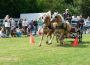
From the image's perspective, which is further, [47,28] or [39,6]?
[39,6]

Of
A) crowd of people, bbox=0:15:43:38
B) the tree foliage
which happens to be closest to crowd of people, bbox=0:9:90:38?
crowd of people, bbox=0:15:43:38

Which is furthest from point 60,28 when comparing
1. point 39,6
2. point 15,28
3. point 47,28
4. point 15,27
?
point 39,6

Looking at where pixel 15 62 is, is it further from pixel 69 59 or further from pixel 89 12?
pixel 89 12

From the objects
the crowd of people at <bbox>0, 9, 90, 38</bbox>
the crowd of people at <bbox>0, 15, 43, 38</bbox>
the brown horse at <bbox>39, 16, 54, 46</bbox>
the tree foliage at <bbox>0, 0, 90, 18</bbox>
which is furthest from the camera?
the tree foliage at <bbox>0, 0, 90, 18</bbox>

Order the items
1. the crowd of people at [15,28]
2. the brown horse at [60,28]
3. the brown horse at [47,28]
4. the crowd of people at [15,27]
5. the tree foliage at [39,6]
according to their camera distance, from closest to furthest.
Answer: the brown horse at [60,28] < the brown horse at [47,28] < the crowd of people at [15,27] < the crowd of people at [15,28] < the tree foliage at [39,6]

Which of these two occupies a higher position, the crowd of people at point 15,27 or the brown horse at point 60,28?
the brown horse at point 60,28

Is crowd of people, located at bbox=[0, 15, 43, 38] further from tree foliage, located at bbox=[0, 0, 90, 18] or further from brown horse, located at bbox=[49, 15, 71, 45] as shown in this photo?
tree foliage, located at bbox=[0, 0, 90, 18]

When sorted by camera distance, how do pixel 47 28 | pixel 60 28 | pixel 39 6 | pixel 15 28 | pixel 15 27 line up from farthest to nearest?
1. pixel 39 6
2. pixel 15 27
3. pixel 15 28
4. pixel 47 28
5. pixel 60 28

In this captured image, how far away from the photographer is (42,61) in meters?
13.8

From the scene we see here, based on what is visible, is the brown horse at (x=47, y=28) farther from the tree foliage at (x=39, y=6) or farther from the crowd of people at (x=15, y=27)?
the tree foliage at (x=39, y=6)

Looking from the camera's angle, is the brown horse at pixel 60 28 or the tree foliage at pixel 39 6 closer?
the brown horse at pixel 60 28

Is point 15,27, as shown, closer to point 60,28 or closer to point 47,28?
point 47,28

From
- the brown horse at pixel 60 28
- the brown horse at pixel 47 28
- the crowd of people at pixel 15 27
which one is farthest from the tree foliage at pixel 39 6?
the brown horse at pixel 60 28

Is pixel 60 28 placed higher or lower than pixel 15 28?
higher
